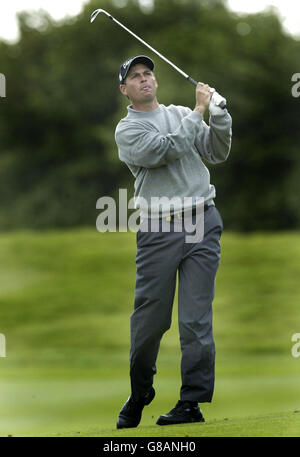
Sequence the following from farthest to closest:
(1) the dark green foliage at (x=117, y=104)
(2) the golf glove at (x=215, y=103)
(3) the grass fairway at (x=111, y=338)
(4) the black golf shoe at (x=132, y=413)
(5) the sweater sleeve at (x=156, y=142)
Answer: (1) the dark green foliage at (x=117, y=104), (3) the grass fairway at (x=111, y=338), (4) the black golf shoe at (x=132, y=413), (2) the golf glove at (x=215, y=103), (5) the sweater sleeve at (x=156, y=142)

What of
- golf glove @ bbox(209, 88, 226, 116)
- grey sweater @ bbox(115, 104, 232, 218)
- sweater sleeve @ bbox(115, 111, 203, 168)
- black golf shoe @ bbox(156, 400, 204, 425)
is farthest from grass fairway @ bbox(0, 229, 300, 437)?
golf glove @ bbox(209, 88, 226, 116)

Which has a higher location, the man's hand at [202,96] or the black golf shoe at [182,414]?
the man's hand at [202,96]

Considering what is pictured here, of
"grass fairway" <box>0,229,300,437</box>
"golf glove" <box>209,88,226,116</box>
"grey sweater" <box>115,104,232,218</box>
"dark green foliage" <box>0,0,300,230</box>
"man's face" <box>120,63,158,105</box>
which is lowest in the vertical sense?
"grass fairway" <box>0,229,300,437</box>

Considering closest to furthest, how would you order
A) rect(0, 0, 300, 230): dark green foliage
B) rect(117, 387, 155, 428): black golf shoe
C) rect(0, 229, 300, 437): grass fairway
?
rect(117, 387, 155, 428): black golf shoe, rect(0, 229, 300, 437): grass fairway, rect(0, 0, 300, 230): dark green foliage

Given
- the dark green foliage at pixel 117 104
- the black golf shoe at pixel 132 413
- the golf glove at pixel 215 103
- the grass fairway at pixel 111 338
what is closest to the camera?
the golf glove at pixel 215 103

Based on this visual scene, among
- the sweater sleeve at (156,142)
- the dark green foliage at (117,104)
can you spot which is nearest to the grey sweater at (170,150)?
the sweater sleeve at (156,142)

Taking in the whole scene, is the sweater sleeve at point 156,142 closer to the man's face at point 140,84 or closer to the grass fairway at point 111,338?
the man's face at point 140,84

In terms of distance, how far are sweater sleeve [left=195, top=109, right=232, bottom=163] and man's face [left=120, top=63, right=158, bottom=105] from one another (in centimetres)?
27

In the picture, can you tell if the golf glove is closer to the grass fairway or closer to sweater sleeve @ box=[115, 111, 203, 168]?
sweater sleeve @ box=[115, 111, 203, 168]

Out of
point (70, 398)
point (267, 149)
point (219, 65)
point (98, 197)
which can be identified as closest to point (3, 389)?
point (70, 398)

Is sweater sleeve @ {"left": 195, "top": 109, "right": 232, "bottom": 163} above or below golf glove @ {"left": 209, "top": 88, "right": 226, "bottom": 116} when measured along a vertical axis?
below

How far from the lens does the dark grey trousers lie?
3.56 meters

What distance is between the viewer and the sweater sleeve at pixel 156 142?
347 centimetres
